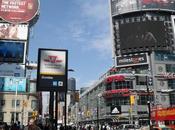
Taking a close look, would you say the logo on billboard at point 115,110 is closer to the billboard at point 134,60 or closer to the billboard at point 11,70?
the billboard at point 134,60

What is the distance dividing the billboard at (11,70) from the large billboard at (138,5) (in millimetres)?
35888

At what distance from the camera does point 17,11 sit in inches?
4296

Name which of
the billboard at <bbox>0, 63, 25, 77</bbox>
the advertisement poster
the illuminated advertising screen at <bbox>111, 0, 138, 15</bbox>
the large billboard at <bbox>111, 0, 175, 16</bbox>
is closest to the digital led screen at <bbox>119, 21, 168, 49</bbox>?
the large billboard at <bbox>111, 0, 175, 16</bbox>

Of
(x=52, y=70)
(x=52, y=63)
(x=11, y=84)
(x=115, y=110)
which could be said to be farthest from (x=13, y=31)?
(x=52, y=70)

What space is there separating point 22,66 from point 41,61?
77627 millimetres

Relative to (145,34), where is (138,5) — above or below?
above

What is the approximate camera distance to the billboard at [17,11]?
109 metres

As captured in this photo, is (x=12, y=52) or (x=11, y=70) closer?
(x=12, y=52)

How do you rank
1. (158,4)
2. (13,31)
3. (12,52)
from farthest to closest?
(158,4), (13,31), (12,52)

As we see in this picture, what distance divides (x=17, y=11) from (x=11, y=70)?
18.3 m

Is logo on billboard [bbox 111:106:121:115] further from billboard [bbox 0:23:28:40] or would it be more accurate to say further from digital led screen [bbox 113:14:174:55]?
billboard [bbox 0:23:28:40]

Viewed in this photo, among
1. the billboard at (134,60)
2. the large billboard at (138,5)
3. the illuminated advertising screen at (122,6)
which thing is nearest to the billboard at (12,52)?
the billboard at (134,60)

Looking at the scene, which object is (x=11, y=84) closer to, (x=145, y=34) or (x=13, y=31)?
(x=13, y=31)

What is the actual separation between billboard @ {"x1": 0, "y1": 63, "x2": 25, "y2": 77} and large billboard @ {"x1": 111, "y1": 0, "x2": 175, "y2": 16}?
3589 centimetres
